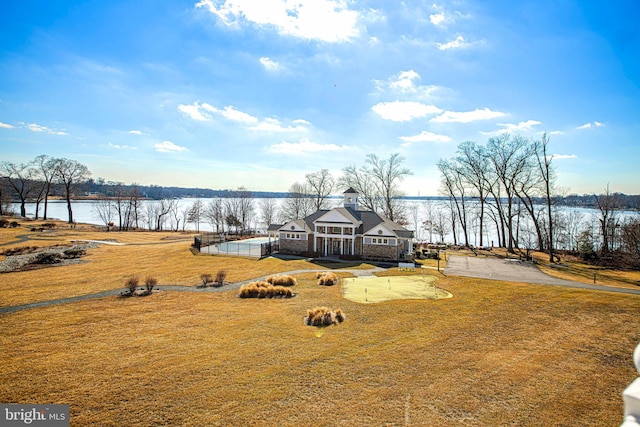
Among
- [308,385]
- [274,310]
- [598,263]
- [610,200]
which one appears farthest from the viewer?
[610,200]

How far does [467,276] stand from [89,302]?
24115mm

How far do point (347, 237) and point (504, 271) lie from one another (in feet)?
46.5

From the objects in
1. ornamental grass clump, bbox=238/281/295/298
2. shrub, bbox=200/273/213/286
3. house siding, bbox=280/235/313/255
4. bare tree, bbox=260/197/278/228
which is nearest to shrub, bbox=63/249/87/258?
shrub, bbox=200/273/213/286

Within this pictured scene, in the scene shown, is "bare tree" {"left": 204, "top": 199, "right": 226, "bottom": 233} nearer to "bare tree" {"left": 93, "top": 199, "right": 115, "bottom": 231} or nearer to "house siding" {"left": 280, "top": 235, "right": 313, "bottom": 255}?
"bare tree" {"left": 93, "top": 199, "right": 115, "bottom": 231}

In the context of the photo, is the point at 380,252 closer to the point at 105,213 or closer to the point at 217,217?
the point at 217,217

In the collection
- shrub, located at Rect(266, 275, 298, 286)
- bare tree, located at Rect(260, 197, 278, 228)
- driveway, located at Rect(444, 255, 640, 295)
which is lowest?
driveway, located at Rect(444, 255, 640, 295)

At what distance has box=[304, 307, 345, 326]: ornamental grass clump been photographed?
13273mm

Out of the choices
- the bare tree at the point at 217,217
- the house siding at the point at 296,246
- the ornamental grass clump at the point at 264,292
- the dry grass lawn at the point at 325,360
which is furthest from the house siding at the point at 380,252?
the bare tree at the point at 217,217

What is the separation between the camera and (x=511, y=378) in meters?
9.14

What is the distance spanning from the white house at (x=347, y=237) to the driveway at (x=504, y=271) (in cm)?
521

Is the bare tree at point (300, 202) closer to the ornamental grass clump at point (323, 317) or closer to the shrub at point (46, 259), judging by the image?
the shrub at point (46, 259)

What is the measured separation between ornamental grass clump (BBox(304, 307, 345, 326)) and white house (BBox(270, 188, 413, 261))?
674 inches

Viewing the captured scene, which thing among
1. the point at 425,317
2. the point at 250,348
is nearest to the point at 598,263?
the point at 425,317

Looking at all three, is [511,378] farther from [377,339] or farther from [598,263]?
[598,263]
